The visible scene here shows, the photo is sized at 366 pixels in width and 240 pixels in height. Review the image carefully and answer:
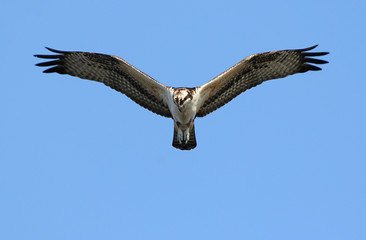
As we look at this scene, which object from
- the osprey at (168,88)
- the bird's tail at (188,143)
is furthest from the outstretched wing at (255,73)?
the bird's tail at (188,143)

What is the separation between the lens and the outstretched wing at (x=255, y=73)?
10.8 meters

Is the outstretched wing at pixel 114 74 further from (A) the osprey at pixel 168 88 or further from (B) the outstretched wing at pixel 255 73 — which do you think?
(B) the outstretched wing at pixel 255 73

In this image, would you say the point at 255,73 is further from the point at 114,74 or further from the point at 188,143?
the point at 114,74

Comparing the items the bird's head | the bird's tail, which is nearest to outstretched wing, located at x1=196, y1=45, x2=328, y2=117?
the bird's tail

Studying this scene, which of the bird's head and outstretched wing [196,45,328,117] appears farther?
outstretched wing [196,45,328,117]

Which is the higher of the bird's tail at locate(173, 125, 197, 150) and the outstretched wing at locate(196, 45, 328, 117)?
the outstretched wing at locate(196, 45, 328, 117)

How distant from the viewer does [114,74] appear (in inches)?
435

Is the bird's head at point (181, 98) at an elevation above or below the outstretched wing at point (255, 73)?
below

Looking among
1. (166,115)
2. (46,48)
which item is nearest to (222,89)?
(166,115)

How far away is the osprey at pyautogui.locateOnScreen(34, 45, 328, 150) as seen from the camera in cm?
1073

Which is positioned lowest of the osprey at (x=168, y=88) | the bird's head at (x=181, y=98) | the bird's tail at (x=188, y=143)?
the bird's tail at (x=188, y=143)

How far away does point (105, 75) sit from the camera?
11.1 metres

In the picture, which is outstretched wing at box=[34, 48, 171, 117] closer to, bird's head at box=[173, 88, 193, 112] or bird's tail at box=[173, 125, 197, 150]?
bird's tail at box=[173, 125, 197, 150]

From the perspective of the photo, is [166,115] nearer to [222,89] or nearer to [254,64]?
[222,89]
